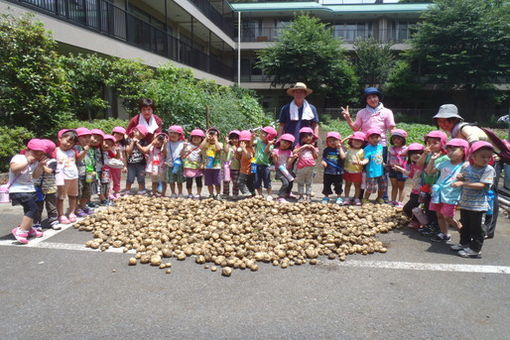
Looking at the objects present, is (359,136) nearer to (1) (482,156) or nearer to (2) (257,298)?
(1) (482,156)

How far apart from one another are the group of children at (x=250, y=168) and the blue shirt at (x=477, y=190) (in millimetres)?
11

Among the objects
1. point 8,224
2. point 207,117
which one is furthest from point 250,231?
point 207,117

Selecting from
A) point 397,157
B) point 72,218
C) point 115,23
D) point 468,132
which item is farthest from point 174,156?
Result: point 115,23

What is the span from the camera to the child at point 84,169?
552cm

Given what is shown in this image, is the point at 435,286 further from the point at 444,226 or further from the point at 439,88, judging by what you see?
the point at 439,88

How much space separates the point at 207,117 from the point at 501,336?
8.40 m

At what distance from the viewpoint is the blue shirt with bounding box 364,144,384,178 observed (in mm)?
6016

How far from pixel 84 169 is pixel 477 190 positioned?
558 cm

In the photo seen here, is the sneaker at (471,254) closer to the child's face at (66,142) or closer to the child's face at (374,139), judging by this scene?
the child's face at (374,139)

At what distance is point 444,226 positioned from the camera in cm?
470

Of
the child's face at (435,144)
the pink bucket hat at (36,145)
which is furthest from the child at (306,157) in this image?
the pink bucket hat at (36,145)

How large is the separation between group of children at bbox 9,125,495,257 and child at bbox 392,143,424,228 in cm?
2

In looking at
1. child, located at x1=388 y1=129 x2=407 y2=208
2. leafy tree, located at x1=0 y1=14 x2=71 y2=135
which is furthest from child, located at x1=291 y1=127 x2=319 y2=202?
leafy tree, located at x1=0 y1=14 x2=71 y2=135

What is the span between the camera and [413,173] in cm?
553
